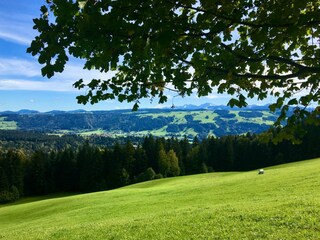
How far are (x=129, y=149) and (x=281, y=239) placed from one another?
308ft

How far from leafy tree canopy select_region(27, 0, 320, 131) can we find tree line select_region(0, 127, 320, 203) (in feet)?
308

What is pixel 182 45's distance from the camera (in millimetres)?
6258

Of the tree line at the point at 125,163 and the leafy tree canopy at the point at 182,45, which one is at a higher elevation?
the leafy tree canopy at the point at 182,45

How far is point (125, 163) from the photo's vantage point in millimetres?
105125

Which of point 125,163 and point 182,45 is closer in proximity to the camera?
point 182,45

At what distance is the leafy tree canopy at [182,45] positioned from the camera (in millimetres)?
5035

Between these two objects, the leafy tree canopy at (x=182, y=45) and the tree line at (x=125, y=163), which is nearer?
the leafy tree canopy at (x=182, y=45)

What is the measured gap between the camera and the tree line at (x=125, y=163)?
325ft

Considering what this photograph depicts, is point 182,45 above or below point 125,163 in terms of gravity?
above

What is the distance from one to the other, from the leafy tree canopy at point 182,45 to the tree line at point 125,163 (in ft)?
308

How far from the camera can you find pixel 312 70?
633 cm

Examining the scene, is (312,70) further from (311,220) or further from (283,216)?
(283,216)

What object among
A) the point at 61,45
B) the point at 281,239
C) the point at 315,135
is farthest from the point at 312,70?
the point at 315,135

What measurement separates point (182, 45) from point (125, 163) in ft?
330
